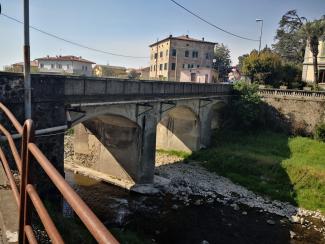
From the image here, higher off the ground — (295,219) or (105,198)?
(105,198)

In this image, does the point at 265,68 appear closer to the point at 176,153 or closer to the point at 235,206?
the point at 176,153

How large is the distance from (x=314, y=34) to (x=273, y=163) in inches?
725

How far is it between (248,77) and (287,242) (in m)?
26.1

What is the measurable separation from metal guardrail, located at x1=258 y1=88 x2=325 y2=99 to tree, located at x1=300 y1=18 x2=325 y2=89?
3767 mm

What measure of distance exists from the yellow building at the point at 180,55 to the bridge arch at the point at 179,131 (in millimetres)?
24000

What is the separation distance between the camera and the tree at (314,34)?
32719 millimetres

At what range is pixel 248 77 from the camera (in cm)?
3738

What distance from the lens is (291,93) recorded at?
3077cm

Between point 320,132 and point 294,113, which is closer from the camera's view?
point 320,132

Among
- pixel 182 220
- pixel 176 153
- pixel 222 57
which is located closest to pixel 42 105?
pixel 182 220

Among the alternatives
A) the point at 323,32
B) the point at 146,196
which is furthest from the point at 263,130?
the point at 146,196

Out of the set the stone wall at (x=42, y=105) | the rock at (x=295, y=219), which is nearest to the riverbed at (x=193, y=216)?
the rock at (x=295, y=219)

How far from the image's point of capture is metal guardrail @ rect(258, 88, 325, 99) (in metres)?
29.5

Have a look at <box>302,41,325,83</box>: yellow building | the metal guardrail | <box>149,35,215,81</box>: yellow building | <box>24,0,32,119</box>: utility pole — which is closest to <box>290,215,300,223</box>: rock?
<box>24,0,32,119</box>: utility pole
